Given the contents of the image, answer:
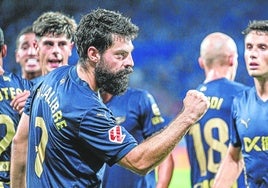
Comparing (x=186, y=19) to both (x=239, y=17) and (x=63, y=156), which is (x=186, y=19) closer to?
(x=239, y=17)

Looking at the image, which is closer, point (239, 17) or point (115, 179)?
point (115, 179)

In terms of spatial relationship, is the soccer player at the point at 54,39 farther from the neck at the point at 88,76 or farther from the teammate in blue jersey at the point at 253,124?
the neck at the point at 88,76

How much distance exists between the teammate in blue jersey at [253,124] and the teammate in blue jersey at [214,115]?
693 millimetres

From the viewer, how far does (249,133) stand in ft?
17.1

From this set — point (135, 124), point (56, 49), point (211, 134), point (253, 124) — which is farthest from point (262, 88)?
point (56, 49)

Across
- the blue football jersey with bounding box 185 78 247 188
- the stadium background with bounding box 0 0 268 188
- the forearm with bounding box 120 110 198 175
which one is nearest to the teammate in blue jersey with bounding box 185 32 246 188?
the blue football jersey with bounding box 185 78 247 188

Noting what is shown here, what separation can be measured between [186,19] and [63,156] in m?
8.54

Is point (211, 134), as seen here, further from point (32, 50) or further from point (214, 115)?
point (32, 50)

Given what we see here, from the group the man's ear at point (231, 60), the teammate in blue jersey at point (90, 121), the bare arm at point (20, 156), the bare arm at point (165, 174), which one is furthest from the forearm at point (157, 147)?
the man's ear at point (231, 60)

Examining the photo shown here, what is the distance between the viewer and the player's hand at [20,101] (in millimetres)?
4668

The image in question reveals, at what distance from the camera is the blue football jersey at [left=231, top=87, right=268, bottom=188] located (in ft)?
16.7

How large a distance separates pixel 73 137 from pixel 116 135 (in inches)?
8.2

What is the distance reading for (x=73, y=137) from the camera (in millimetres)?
3553

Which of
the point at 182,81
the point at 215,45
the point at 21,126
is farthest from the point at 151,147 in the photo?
the point at 182,81
